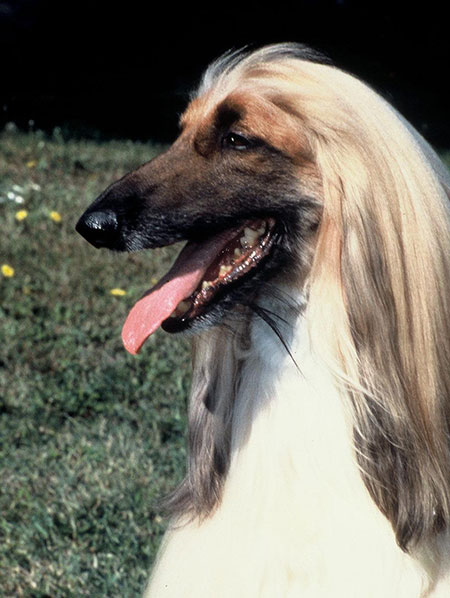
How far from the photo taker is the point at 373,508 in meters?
2.00

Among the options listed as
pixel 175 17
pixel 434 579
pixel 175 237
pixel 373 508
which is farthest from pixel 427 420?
pixel 175 17

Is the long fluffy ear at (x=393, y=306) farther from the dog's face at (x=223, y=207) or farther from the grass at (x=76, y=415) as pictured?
the grass at (x=76, y=415)

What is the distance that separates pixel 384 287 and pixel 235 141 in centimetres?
43

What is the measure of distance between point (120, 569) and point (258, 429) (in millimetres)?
1144

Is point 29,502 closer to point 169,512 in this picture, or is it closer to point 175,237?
point 169,512

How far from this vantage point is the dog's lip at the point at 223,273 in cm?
210

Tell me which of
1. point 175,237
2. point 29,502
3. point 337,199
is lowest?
point 29,502

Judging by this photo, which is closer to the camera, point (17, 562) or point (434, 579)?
point (434, 579)

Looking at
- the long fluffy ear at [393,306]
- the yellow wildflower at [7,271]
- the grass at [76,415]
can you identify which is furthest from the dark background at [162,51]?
the long fluffy ear at [393,306]

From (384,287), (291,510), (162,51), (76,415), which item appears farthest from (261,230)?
(162,51)

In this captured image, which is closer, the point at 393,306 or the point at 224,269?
the point at 393,306

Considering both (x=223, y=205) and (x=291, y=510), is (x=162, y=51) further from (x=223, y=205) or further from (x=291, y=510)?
(x=291, y=510)

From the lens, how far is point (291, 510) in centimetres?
207

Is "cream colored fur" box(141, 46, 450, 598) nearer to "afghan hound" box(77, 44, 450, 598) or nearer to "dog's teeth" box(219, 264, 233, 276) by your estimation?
"afghan hound" box(77, 44, 450, 598)
